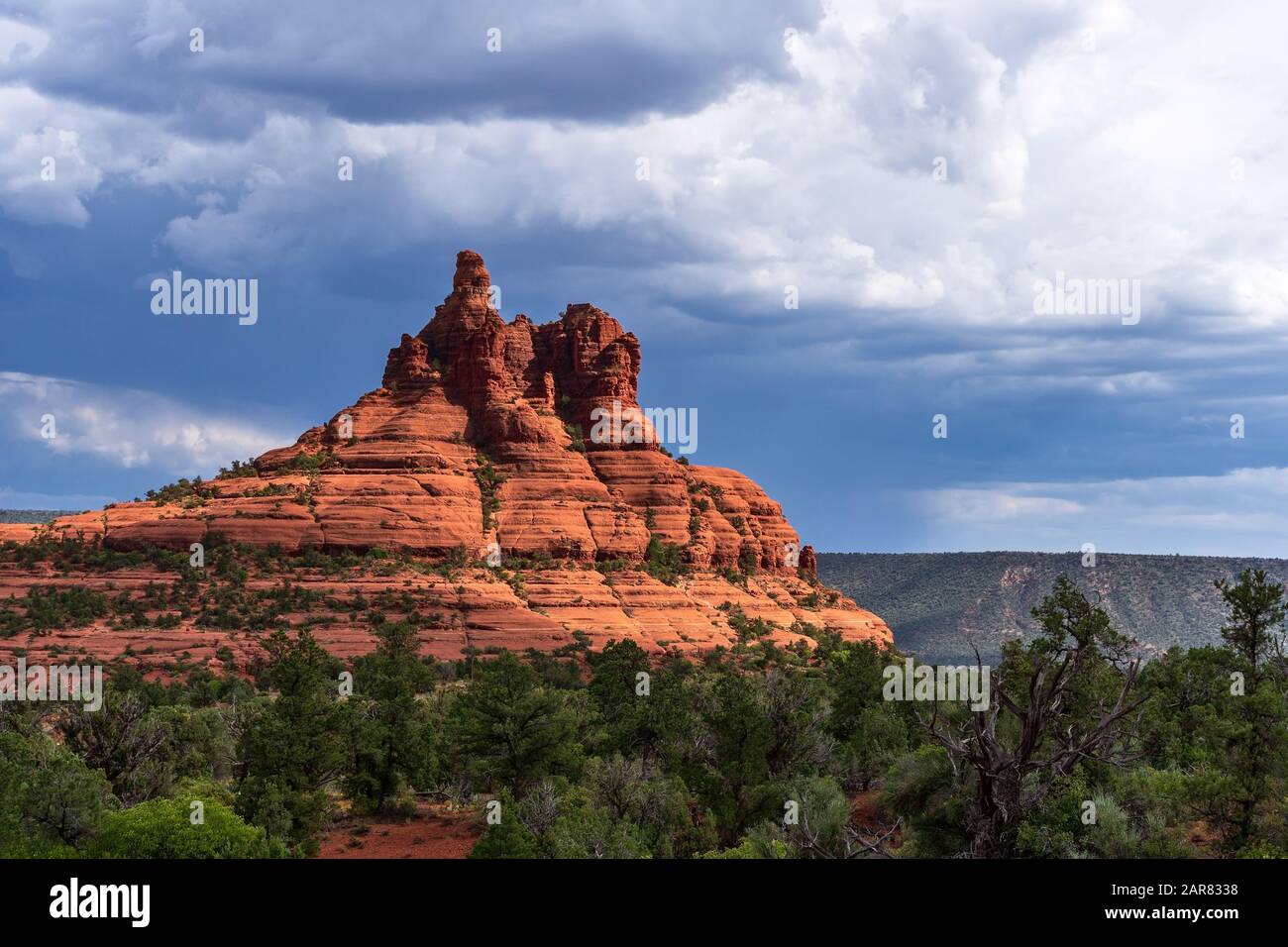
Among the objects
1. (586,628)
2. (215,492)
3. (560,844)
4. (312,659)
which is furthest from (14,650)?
(560,844)

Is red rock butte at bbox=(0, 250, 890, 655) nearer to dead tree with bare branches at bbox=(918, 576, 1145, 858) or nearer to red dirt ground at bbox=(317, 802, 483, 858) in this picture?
red dirt ground at bbox=(317, 802, 483, 858)

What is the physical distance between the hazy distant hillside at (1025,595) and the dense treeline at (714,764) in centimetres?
8765

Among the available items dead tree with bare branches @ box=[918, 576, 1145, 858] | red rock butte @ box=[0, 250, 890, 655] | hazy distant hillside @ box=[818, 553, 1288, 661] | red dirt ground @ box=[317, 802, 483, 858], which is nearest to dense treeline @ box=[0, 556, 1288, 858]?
dead tree with bare branches @ box=[918, 576, 1145, 858]

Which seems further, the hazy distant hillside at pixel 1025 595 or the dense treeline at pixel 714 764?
the hazy distant hillside at pixel 1025 595

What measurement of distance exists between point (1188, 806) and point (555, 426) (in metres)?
99.0

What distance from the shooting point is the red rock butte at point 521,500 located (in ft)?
342

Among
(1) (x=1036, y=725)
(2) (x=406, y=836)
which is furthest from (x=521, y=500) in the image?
(1) (x=1036, y=725)

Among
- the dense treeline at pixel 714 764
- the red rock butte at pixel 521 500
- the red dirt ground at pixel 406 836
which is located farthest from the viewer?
the red rock butte at pixel 521 500

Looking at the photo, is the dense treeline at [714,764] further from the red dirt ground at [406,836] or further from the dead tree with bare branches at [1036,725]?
the red dirt ground at [406,836]

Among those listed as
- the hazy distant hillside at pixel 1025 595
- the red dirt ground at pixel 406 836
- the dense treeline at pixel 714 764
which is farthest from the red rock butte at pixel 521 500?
the red dirt ground at pixel 406 836

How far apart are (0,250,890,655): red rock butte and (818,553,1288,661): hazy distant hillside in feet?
78.9

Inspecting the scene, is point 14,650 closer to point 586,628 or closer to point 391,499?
point 391,499

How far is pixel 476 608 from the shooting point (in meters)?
97.6

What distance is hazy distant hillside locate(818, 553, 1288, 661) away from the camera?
139 meters
